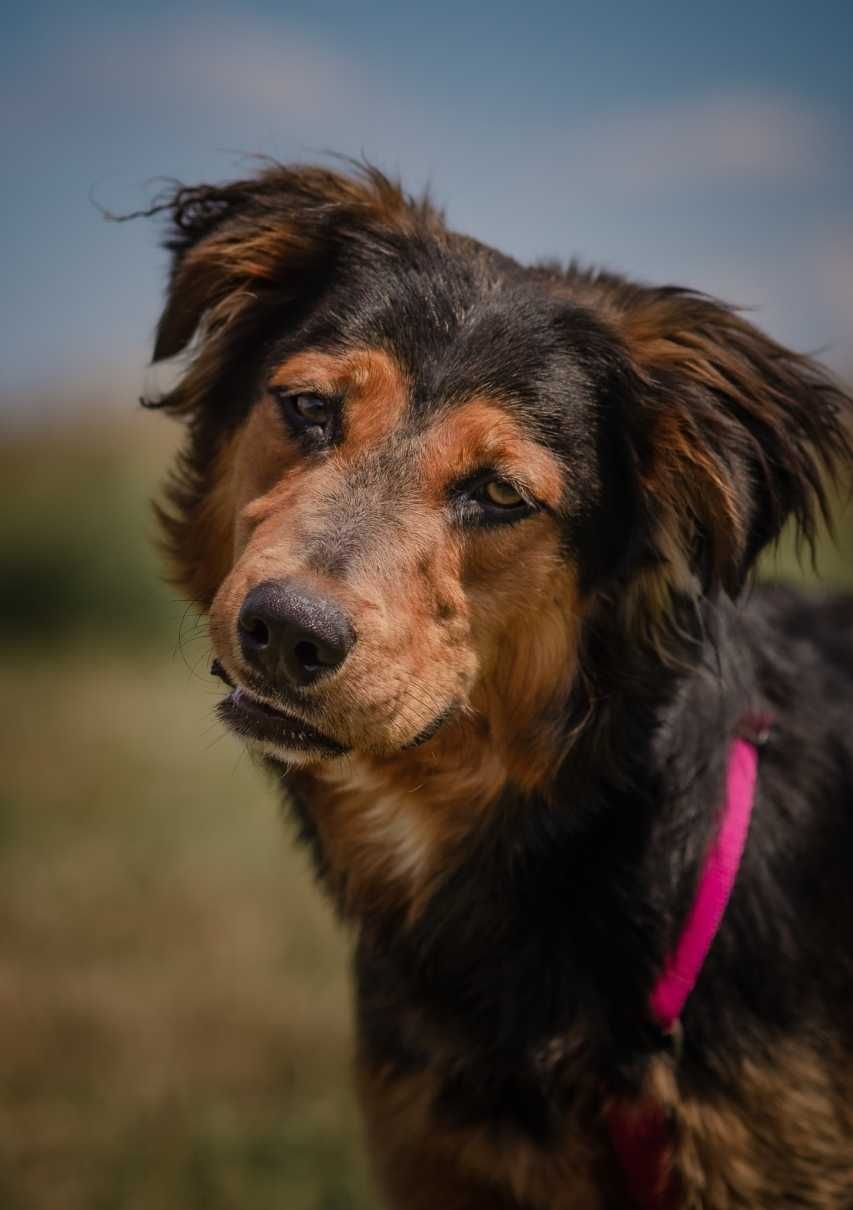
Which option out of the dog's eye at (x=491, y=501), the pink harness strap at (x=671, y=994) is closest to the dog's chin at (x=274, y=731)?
the dog's eye at (x=491, y=501)

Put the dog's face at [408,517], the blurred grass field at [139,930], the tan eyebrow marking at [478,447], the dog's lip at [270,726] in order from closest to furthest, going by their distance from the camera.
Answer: the dog's face at [408,517]
the dog's lip at [270,726]
the tan eyebrow marking at [478,447]
the blurred grass field at [139,930]

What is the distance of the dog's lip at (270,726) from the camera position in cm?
220

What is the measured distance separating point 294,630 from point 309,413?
66cm

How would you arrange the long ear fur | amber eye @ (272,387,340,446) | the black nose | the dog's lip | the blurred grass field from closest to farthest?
the black nose, the dog's lip, amber eye @ (272,387,340,446), the long ear fur, the blurred grass field

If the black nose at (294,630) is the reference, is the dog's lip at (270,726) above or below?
below

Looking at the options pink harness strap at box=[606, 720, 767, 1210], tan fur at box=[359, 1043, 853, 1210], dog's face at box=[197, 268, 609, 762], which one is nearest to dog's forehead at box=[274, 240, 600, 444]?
dog's face at box=[197, 268, 609, 762]

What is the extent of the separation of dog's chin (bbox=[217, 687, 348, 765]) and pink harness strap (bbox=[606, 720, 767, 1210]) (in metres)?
0.84

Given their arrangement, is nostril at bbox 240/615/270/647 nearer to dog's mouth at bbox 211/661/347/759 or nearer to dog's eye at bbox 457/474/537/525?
dog's mouth at bbox 211/661/347/759

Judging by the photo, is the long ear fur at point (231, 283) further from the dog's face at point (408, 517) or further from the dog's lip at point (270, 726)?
the dog's lip at point (270, 726)

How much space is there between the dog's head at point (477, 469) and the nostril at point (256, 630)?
0.04 meters

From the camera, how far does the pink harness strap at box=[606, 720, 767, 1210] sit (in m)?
2.40

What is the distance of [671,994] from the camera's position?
239 cm

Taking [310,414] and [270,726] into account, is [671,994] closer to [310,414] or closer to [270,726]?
[270,726]

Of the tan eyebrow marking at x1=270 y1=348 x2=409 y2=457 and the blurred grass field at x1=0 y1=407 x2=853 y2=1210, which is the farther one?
the blurred grass field at x1=0 y1=407 x2=853 y2=1210
